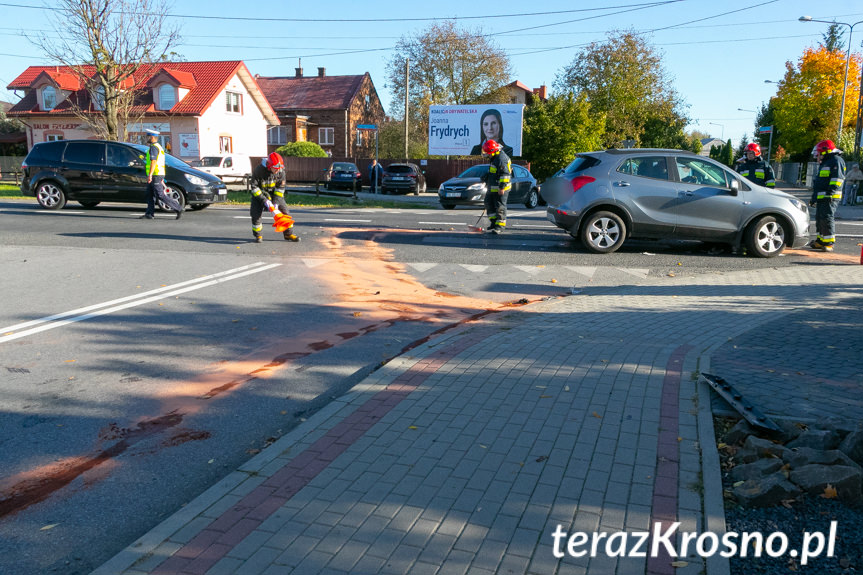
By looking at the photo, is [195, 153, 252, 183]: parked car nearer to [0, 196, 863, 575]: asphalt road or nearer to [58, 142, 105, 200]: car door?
[58, 142, 105, 200]: car door

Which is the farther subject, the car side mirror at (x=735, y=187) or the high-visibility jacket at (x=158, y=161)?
the high-visibility jacket at (x=158, y=161)

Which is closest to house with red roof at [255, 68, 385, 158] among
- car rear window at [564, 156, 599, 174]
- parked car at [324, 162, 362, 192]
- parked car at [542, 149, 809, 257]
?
parked car at [324, 162, 362, 192]

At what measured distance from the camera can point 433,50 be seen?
177ft

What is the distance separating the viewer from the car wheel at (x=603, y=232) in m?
11.7

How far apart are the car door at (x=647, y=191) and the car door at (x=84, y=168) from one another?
1294cm

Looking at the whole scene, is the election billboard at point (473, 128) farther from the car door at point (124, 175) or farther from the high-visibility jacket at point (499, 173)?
the high-visibility jacket at point (499, 173)

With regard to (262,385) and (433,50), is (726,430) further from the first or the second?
(433,50)

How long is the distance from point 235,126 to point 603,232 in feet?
130

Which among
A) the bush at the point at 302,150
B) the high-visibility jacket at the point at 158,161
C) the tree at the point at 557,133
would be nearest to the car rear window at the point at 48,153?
the high-visibility jacket at the point at 158,161

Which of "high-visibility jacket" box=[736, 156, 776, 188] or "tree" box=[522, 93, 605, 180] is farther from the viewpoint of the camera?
"tree" box=[522, 93, 605, 180]

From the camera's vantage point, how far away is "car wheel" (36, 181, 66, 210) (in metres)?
17.4

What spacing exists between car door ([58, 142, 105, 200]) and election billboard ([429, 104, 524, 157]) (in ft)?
69.4

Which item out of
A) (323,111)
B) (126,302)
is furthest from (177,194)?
(323,111)

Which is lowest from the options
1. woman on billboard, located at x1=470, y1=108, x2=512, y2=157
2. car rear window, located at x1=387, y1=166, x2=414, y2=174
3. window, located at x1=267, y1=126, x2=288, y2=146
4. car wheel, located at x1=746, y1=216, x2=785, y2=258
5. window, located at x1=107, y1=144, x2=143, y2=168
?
car wheel, located at x1=746, y1=216, x2=785, y2=258
